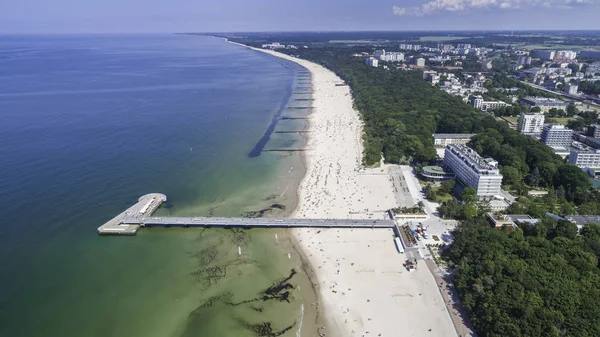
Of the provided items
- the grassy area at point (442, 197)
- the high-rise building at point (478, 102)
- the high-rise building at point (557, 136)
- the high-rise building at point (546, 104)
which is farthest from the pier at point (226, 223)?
the high-rise building at point (546, 104)

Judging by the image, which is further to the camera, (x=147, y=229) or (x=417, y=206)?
(x=417, y=206)

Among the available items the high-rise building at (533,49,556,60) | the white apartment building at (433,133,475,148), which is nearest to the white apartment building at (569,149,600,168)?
the white apartment building at (433,133,475,148)

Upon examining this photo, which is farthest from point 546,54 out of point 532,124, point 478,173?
point 478,173

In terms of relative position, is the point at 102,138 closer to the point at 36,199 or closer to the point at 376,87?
the point at 36,199

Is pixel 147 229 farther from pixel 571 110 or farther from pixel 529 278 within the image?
pixel 571 110

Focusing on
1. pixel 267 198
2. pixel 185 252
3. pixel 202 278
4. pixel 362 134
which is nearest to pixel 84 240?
pixel 185 252

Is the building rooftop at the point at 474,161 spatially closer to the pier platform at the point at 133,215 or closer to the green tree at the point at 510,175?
the green tree at the point at 510,175
